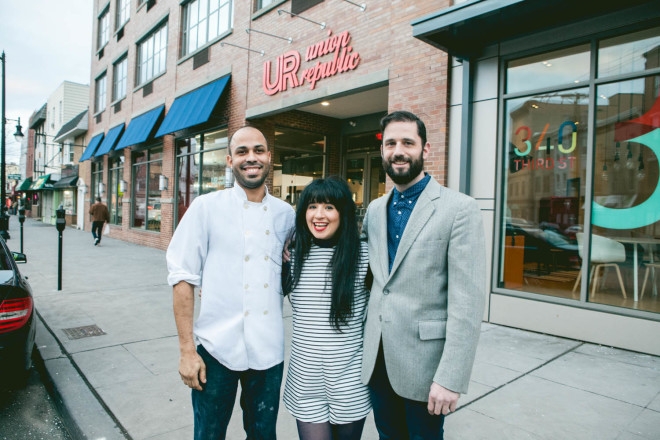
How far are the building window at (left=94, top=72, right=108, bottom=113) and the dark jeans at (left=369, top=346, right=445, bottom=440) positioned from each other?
23414mm

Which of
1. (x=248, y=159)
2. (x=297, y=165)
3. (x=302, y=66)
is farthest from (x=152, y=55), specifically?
(x=248, y=159)

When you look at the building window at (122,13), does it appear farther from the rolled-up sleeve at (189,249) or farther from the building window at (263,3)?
the rolled-up sleeve at (189,249)

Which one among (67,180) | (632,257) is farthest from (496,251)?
(67,180)

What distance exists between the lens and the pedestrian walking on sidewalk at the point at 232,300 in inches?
82.2

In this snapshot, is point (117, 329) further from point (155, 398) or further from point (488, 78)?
point (488, 78)

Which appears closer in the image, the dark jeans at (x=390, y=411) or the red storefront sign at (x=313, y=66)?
the dark jeans at (x=390, y=411)

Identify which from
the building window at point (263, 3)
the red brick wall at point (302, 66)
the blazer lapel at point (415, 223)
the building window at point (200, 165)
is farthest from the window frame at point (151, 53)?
the blazer lapel at point (415, 223)

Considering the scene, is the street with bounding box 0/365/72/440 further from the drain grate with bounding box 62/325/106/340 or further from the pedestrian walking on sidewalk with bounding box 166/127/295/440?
the pedestrian walking on sidewalk with bounding box 166/127/295/440

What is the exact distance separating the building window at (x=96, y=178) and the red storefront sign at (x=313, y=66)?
1566 centimetres

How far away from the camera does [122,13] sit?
19.9m

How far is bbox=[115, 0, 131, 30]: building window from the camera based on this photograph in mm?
19016

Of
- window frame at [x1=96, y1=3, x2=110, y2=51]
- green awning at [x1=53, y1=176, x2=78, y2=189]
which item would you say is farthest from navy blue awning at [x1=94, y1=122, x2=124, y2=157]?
green awning at [x1=53, y1=176, x2=78, y2=189]

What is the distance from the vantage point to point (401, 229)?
2084mm

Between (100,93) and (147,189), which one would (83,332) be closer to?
(147,189)
